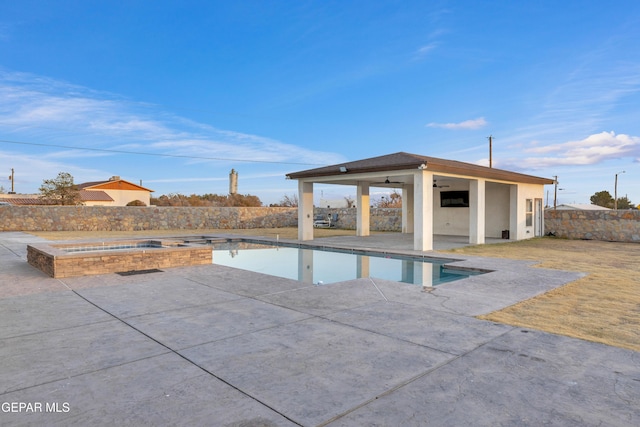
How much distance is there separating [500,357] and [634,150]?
3512cm

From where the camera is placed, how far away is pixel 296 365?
3.22 meters

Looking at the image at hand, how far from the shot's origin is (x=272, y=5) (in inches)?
625

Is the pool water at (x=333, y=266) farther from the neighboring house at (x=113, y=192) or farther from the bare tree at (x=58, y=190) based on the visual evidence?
the neighboring house at (x=113, y=192)

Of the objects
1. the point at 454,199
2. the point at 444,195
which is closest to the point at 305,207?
the point at 444,195

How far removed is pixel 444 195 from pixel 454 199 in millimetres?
580

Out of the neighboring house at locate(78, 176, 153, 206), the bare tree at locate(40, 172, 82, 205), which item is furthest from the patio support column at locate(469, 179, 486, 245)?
the neighboring house at locate(78, 176, 153, 206)

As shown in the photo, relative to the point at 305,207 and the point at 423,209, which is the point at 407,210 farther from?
the point at 423,209

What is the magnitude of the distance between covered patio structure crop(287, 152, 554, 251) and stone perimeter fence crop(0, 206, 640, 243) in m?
1.63

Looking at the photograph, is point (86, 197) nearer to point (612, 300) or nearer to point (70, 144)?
point (70, 144)

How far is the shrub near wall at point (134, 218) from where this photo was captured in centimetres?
2177

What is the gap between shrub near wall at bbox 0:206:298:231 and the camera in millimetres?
21766

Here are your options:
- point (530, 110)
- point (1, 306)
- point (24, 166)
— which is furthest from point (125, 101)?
point (530, 110)

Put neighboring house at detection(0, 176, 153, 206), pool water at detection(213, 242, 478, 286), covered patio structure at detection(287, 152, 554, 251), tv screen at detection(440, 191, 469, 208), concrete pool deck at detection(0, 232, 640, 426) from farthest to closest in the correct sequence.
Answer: neighboring house at detection(0, 176, 153, 206)
tv screen at detection(440, 191, 469, 208)
covered patio structure at detection(287, 152, 554, 251)
pool water at detection(213, 242, 478, 286)
concrete pool deck at detection(0, 232, 640, 426)

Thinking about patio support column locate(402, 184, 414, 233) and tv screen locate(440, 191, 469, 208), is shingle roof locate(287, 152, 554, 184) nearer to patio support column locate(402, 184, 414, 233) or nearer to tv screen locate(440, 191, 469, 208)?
tv screen locate(440, 191, 469, 208)
